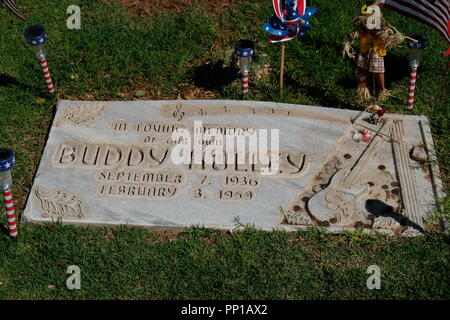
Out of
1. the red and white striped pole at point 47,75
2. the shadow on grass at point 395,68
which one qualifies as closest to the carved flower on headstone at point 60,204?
the red and white striped pole at point 47,75

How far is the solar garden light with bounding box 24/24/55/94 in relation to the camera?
14656mm

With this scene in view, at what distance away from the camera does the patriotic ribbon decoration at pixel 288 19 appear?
559 inches

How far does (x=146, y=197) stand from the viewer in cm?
1323

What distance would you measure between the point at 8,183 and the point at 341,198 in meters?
5.14

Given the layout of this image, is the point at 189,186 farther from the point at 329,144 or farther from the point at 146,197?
the point at 329,144

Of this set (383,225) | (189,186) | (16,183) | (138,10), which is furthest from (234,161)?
(138,10)

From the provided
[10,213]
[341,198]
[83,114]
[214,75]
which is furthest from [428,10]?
[10,213]

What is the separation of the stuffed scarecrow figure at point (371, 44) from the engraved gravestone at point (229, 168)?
71cm

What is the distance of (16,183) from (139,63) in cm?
376

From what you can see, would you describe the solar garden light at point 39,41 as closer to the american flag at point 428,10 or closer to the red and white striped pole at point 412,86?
the american flag at point 428,10

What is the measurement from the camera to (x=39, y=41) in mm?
14688

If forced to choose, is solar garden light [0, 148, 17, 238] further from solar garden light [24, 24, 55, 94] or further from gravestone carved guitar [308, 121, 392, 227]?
gravestone carved guitar [308, 121, 392, 227]

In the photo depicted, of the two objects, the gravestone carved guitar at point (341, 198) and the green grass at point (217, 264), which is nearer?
the green grass at point (217, 264)

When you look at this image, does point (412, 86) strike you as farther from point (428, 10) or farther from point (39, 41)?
point (39, 41)
